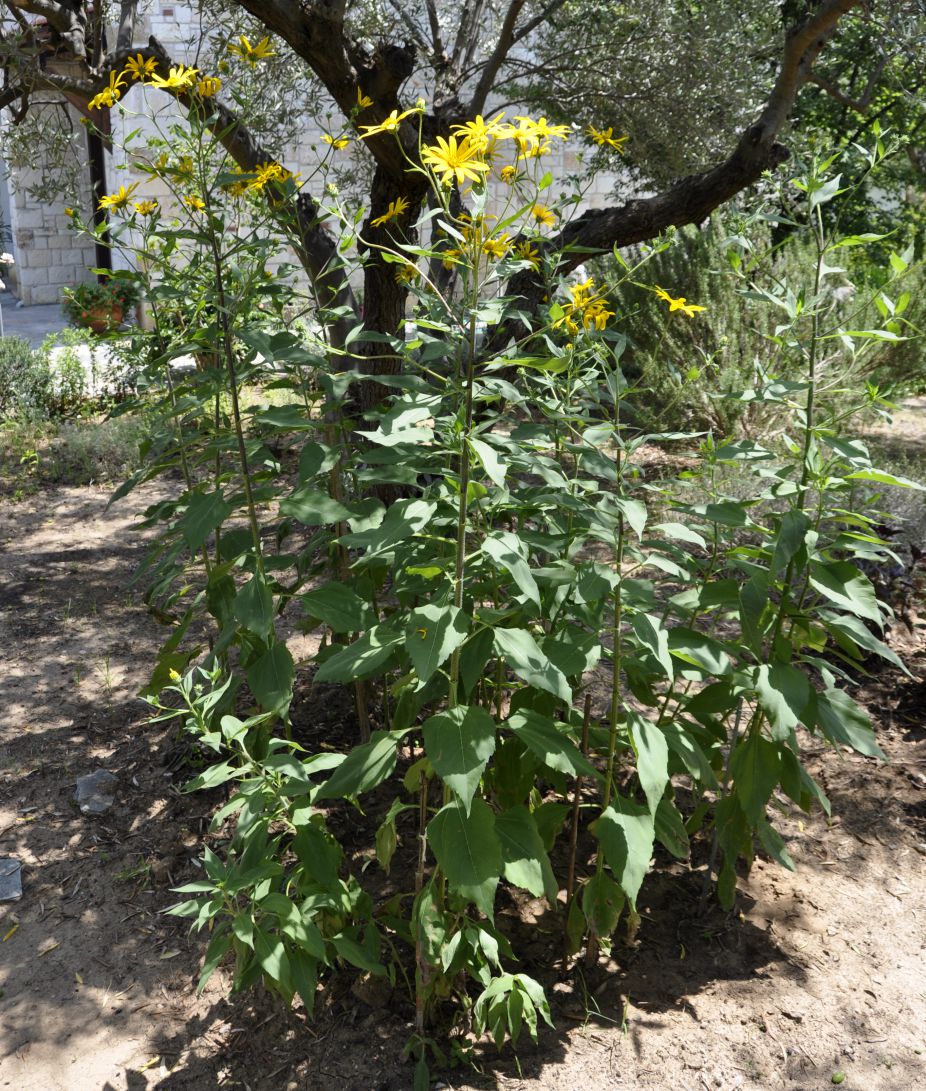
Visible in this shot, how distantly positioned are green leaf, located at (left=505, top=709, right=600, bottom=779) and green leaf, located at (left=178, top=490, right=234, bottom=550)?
74cm

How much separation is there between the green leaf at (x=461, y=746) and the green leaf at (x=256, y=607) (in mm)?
458

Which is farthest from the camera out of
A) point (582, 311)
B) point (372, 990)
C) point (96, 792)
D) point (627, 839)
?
point (96, 792)

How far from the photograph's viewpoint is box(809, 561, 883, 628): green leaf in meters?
1.98

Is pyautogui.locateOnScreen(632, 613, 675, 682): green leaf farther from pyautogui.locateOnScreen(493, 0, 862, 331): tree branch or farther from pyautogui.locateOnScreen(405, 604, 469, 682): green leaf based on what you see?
pyautogui.locateOnScreen(493, 0, 862, 331): tree branch

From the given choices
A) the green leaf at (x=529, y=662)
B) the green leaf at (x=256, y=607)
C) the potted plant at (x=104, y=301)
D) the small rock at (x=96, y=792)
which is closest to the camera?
the green leaf at (x=529, y=662)

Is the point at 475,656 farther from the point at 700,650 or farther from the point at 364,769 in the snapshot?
the point at 700,650

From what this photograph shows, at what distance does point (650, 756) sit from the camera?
1.90 meters

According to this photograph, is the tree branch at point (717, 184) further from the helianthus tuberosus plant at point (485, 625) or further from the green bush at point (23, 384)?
the green bush at point (23, 384)

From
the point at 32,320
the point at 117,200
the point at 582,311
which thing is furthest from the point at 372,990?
the point at 32,320

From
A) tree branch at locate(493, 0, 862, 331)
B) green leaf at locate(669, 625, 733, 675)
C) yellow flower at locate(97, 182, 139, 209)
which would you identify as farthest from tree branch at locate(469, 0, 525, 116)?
green leaf at locate(669, 625, 733, 675)

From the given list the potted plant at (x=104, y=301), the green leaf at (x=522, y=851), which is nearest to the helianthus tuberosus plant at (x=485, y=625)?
the green leaf at (x=522, y=851)

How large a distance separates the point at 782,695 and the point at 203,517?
1220 mm

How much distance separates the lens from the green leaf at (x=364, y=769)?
1.86 meters

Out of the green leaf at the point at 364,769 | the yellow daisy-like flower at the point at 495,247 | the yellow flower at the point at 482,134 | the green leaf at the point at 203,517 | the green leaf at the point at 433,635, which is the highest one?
the yellow flower at the point at 482,134
